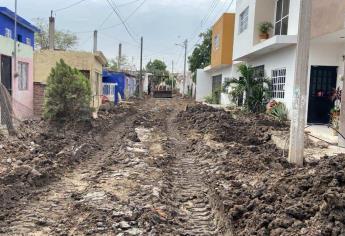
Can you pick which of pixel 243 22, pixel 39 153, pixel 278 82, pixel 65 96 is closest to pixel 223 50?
pixel 243 22

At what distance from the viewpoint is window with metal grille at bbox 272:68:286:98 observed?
18.0m

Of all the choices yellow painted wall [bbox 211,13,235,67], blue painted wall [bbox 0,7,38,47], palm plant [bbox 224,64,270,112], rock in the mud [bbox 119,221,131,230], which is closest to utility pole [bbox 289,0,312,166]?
rock in the mud [bbox 119,221,131,230]

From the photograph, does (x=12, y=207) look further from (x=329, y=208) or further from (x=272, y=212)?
(x=329, y=208)

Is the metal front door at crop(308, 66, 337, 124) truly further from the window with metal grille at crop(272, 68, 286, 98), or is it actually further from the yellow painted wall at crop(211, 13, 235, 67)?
the yellow painted wall at crop(211, 13, 235, 67)

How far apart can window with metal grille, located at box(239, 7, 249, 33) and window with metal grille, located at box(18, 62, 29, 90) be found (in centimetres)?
1178

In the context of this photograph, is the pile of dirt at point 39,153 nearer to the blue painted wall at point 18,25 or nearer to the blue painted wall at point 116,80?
the blue painted wall at point 18,25

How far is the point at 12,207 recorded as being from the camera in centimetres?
629

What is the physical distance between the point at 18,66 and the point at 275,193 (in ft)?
49.4

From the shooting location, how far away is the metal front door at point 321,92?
51.9 feet

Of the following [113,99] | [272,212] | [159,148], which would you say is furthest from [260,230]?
[113,99]

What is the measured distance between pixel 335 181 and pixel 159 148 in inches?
259

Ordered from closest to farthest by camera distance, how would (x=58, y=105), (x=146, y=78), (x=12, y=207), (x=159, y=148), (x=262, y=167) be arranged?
(x=12, y=207), (x=262, y=167), (x=159, y=148), (x=58, y=105), (x=146, y=78)

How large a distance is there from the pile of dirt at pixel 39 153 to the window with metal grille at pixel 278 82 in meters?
7.32

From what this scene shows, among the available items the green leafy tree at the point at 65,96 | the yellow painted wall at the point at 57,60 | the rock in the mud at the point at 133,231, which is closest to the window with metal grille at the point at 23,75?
the green leafy tree at the point at 65,96
